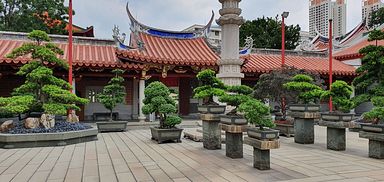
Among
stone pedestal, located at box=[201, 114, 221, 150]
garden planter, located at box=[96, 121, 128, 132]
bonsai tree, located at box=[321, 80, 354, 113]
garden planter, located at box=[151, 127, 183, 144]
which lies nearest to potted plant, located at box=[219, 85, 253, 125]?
stone pedestal, located at box=[201, 114, 221, 150]

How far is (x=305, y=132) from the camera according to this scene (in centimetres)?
856

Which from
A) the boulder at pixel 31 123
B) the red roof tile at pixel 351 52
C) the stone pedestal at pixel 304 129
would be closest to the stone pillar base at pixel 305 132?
the stone pedestal at pixel 304 129

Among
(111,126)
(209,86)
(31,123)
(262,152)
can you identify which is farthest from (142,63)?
(262,152)

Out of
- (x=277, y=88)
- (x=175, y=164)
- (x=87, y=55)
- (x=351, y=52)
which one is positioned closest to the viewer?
(x=175, y=164)

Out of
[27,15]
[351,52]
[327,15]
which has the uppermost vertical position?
[327,15]

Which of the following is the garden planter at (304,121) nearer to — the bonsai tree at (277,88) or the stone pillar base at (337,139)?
the stone pillar base at (337,139)

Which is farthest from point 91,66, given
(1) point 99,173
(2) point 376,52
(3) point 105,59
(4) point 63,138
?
(2) point 376,52

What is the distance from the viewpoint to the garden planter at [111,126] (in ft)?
37.6

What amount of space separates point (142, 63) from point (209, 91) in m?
7.14

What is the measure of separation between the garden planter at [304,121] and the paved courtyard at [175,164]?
507mm

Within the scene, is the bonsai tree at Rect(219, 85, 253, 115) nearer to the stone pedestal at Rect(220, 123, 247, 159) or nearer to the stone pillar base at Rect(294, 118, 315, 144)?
the stone pedestal at Rect(220, 123, 247, 159)

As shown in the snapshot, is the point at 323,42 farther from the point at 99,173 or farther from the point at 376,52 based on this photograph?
the point at 99,173

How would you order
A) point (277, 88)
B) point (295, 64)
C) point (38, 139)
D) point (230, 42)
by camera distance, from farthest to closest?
point (295, 64) → point (277, 88) → point (230, 42) → point (38, 139)

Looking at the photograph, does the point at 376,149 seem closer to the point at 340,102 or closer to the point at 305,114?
the point at 340,102
